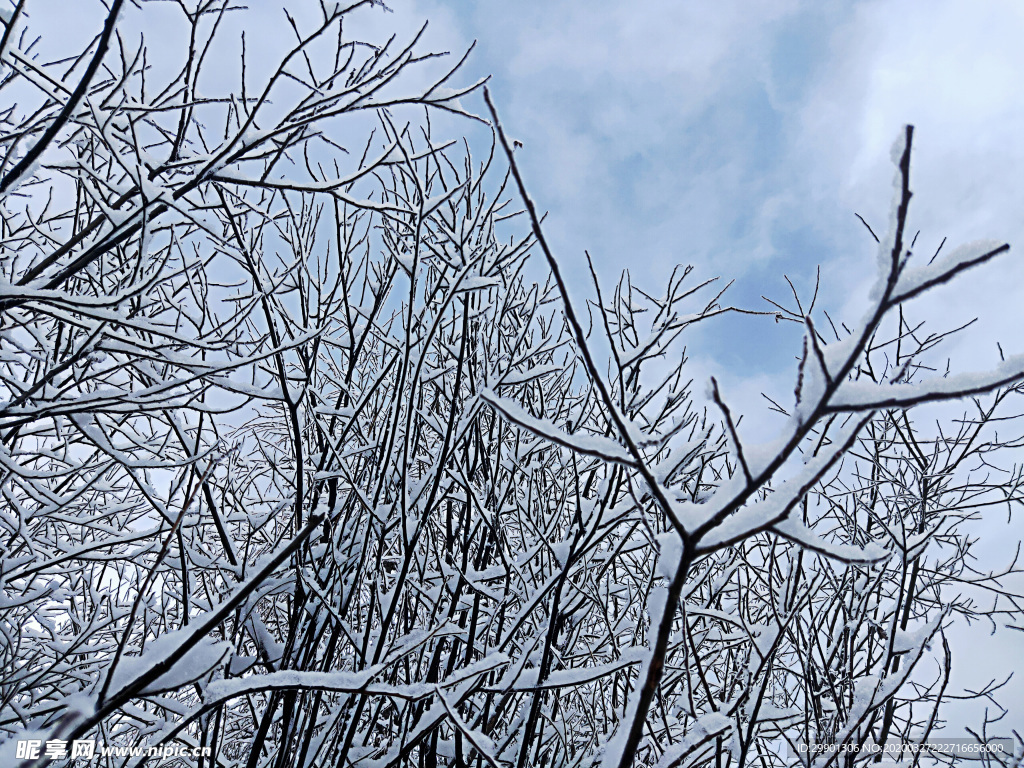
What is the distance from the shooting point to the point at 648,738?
6.19 ft

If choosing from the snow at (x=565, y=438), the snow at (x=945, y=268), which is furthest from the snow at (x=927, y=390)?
the snow at (x=565, y=438)

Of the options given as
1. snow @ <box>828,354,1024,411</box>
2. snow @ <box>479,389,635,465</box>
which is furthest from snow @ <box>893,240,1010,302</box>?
snow @ <box>479,389,635,465</box>

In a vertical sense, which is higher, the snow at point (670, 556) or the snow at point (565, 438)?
the snow at point (565, 438)

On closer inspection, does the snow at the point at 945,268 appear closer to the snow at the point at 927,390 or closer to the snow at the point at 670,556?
the snow at the point at 927,390

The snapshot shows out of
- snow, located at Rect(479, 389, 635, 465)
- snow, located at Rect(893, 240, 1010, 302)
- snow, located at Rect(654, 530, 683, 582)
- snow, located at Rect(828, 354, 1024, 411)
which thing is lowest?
snow, located at Rect(654, 530, 683, 582)

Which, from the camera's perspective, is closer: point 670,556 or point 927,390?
point 927,390

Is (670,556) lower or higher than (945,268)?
lower

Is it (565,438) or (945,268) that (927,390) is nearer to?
(945,268)

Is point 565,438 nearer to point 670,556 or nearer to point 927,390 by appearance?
point 670,556

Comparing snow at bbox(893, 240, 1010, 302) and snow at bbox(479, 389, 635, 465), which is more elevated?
snow at bbox(893, 240, 1010, 302)

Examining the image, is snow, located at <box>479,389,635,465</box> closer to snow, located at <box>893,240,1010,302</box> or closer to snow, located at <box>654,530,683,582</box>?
snow, located at <box>654,530,683,582</box>

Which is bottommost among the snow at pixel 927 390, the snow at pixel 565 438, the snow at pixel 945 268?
the snow at pixel 565 438

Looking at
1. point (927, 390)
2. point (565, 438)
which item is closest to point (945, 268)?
Answer: point (927, 390)

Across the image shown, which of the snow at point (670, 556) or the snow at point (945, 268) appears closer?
the snow at point (945, 268)
